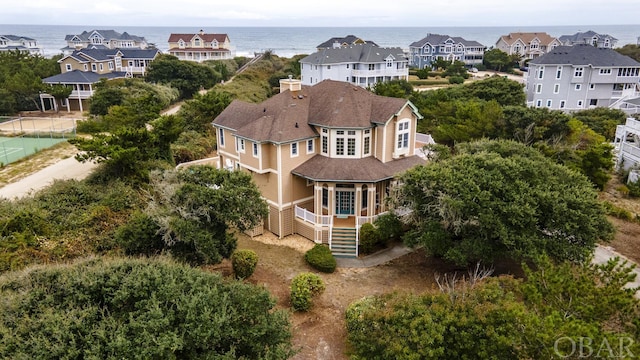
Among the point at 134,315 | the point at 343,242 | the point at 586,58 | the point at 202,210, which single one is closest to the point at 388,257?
the point at 343,242

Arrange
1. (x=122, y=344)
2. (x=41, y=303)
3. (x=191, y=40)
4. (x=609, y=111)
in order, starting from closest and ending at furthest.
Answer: (x=122, y=344) < (x=41, y=303) < (x=609, y=111) < (x=191, y=40)

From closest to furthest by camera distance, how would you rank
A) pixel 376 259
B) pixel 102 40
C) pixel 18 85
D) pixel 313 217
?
pixel 376 259, pixel 313 217, pixel 18 85, pixel 102 40

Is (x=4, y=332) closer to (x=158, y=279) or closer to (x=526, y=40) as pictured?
(x=158, y=279)

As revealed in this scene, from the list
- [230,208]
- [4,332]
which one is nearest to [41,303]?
[4,332]

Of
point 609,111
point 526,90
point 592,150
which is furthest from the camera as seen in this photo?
point 526,90

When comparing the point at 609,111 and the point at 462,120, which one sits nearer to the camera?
the point at 462,120

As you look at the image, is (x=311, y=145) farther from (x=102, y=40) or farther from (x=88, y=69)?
(x=102, y=40)

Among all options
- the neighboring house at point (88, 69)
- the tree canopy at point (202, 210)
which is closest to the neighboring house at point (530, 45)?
the neighboring house at point (88, 69)
